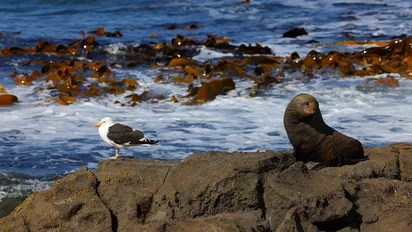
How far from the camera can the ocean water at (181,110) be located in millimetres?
9594

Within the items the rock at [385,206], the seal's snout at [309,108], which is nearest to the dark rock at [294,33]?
the seal's snout at [309,108]

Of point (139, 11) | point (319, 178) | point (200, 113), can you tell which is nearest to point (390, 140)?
point (200, 113)

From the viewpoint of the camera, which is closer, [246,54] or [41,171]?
[41,171]

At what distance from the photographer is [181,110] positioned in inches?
485

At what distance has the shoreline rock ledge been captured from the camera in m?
4.83

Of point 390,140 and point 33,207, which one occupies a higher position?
point 33,207

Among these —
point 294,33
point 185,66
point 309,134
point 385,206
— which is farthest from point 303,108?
point 294,33

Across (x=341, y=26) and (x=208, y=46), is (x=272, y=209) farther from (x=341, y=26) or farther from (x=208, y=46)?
(x=341, y=26)

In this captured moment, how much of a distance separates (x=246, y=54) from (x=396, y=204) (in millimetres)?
13080

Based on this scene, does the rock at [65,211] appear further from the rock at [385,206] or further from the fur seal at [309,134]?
the fur seal at [309,134]

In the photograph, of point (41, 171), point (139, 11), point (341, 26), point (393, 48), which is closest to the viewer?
→ point (41, 171)

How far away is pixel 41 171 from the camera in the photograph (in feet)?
28.4

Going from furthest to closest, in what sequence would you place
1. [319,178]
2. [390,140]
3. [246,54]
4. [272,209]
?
[246,54], [390,140], [319,178], [272,209]

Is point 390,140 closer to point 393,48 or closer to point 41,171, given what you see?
point 41,171
